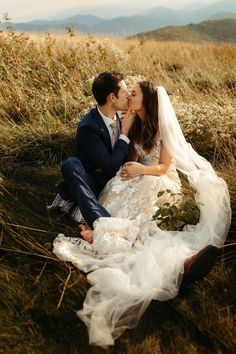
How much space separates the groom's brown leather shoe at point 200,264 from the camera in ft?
10.7

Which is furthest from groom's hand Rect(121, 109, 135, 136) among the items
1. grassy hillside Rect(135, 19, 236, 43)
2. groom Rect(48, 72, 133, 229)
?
grassy hillside Rect(135, 19, 236, 43)

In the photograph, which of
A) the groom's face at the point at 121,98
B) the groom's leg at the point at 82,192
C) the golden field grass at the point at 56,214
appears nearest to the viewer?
the golden field grass at the point at 56,214

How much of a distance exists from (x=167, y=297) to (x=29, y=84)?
486 centimetres

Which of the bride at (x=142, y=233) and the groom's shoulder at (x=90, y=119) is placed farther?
the groom's shoulder at (x=90, y=119)

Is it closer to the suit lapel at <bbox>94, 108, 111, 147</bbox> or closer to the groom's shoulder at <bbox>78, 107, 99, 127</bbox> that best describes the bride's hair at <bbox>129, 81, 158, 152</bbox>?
the suit lapel at <bbox>94, 108, 111, 147</bbox>

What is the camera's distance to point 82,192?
423 centimetres

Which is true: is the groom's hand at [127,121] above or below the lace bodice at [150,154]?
above

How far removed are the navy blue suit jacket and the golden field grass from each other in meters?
0.54

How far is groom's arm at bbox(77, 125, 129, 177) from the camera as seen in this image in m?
4.48

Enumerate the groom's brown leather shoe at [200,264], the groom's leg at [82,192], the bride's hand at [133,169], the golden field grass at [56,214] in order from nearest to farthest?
the golden field grass at [56,214], the groom's brown leather shoe at [200,264], the groom's leg at [82,192], the bride's hand at [133,169]

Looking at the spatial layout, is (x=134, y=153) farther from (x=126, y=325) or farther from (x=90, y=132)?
(x=126, y=325)

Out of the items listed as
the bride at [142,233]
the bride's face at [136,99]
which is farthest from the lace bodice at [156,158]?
the bride's face at [136,99]

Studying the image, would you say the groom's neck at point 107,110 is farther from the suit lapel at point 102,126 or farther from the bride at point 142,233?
the bride at point 142,233

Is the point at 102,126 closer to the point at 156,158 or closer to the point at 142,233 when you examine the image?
the point at 156,158
